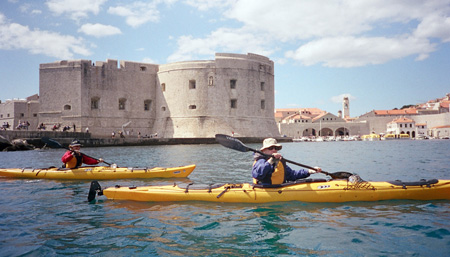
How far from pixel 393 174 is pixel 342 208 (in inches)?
204

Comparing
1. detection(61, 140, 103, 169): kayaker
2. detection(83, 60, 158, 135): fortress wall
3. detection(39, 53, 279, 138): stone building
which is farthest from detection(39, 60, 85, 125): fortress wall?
detection(61, 140, 103, 169): kayaker

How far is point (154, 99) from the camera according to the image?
3397cm

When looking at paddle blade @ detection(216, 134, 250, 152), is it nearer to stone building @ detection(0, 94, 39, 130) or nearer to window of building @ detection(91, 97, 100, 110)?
window of building @ detection(91, 97, 100, 110)

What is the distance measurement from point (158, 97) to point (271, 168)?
29.5 metres

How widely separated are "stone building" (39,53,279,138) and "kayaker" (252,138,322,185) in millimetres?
25311

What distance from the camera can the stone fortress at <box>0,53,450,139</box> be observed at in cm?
2989

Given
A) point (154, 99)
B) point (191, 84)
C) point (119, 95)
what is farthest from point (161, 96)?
point (119, 95)

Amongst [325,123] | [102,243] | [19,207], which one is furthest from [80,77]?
[325,123]

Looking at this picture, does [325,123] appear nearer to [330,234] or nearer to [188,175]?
[188,175]

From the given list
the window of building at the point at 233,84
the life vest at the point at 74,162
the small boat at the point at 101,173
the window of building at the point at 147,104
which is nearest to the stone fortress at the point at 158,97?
the window of building at the point at 233,84

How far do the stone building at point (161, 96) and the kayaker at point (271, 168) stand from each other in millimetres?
25311

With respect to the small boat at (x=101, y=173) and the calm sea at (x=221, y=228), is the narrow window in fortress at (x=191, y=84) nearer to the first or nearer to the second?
the small boat at (x=101, y=173)

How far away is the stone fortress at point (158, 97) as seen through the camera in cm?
2988

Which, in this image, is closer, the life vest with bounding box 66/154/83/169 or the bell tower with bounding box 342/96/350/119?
the life vest with bounding box 66/154/83/169
